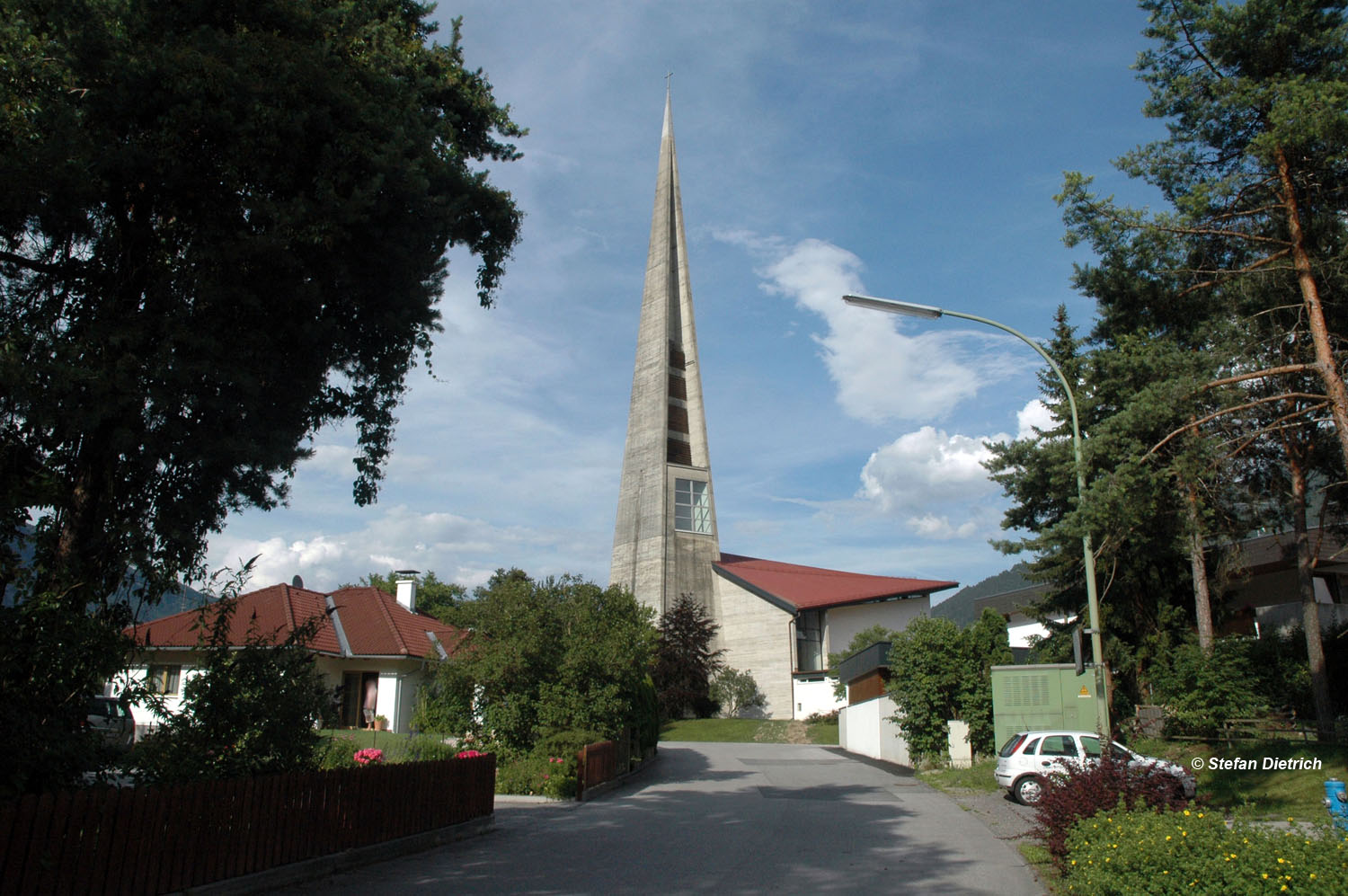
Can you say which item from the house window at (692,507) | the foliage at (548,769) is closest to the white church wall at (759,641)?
the house window at (692,507)

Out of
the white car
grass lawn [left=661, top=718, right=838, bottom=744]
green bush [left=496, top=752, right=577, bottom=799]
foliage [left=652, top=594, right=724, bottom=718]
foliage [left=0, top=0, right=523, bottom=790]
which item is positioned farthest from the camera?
foliage [left=652, top=594, right=724, bottom=718]

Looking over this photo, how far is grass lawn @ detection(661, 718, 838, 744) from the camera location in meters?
45.1

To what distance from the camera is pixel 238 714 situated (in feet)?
30.6

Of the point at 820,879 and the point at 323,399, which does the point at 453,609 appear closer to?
the point at 323,399

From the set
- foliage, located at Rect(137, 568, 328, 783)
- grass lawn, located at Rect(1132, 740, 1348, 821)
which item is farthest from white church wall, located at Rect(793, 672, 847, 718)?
foliage, located at Rect(137, 568, 328, 783)

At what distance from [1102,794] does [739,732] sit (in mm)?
39307

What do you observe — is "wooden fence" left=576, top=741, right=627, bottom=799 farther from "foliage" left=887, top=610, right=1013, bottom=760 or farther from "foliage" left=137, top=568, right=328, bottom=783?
"foliage" left=887, top=610, right=1013, bottom=760

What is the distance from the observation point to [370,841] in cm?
1083

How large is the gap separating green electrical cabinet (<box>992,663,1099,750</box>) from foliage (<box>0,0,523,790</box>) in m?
16.7

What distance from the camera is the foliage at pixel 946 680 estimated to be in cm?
2450

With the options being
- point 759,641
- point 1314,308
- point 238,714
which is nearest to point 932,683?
point 1314,308

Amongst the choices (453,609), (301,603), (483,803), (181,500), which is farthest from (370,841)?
(301,603)

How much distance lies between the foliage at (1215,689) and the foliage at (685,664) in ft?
100

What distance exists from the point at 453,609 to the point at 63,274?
39.6ft
